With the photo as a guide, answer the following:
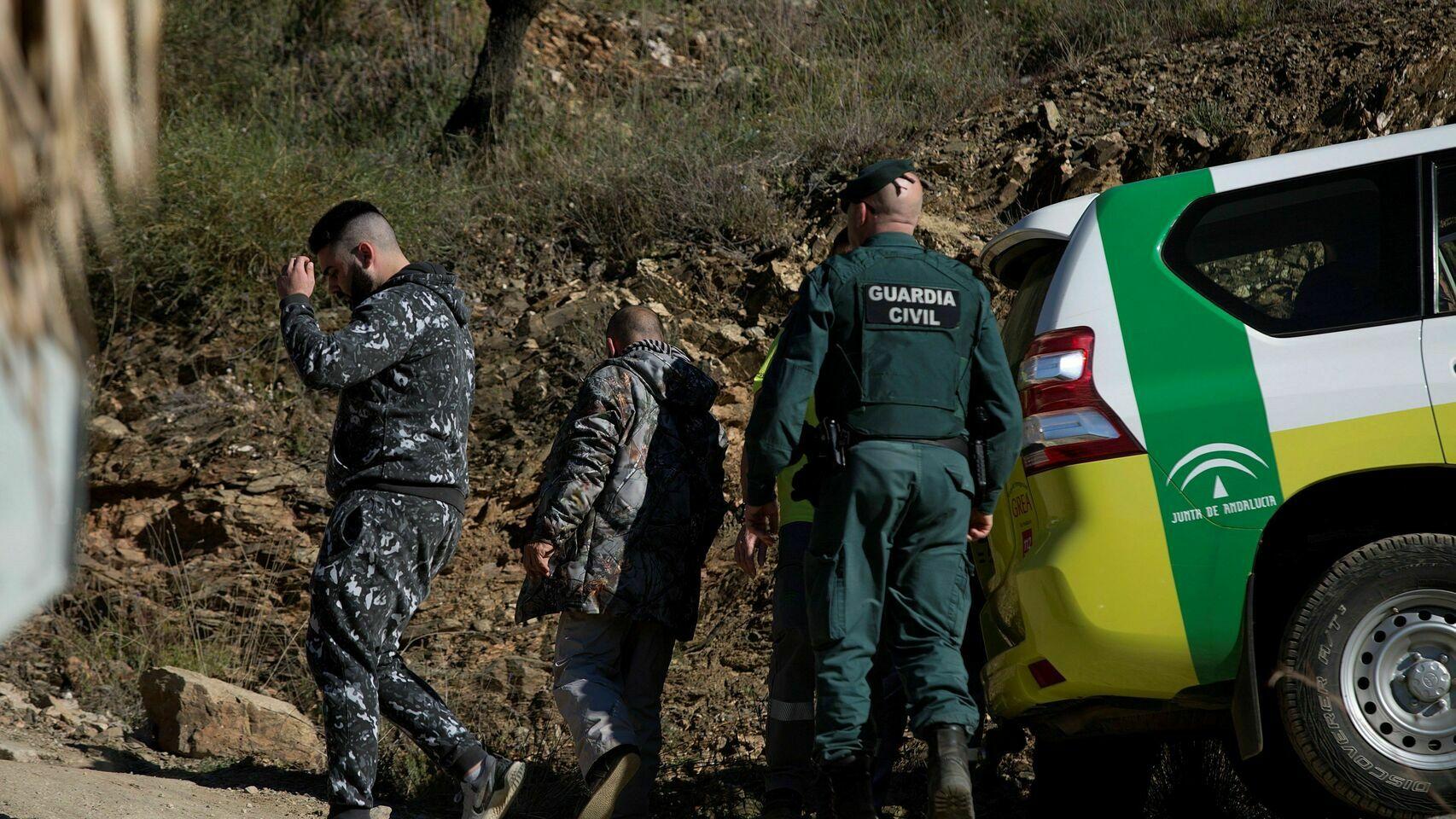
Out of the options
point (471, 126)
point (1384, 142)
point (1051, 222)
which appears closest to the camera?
point (1384, 142)

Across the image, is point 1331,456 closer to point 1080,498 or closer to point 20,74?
point 1080,498

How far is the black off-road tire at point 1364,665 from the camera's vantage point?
137 inches

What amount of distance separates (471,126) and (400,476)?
6563 millimetres

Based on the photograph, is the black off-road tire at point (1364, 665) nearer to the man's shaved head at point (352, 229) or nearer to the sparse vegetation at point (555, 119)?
the man's shaved head at point (352, 229)

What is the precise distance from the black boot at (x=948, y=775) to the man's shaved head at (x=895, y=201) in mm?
1503

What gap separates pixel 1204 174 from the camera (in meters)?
3.95

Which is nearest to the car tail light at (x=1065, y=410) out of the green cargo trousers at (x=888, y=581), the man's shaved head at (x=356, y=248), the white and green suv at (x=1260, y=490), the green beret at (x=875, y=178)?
the white and green suv at (x=1260, y=490)

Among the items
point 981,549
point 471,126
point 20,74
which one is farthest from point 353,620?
point 471,126

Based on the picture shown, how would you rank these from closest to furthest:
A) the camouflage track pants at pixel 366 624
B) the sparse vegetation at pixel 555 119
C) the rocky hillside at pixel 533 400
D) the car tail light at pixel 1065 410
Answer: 1. the car tail light at pixel 1065 410
2. the camouflage track pants at pixel 366 624
3. the rocky hillside at pixel 533 400
4. the sparse vegetation at pixel 555 119

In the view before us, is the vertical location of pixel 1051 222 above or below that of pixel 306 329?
above

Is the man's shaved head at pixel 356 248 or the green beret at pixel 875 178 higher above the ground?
the green beret at pixel 875 178

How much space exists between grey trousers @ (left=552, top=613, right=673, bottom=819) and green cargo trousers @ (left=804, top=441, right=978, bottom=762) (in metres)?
0.94

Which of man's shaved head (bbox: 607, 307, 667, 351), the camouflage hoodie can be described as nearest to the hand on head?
the camouflage hoodie

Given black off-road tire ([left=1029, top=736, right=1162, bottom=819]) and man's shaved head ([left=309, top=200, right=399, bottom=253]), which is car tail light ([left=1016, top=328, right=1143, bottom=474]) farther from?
man's shaved head ([left=309, top=200, right=399, bottom=253])
